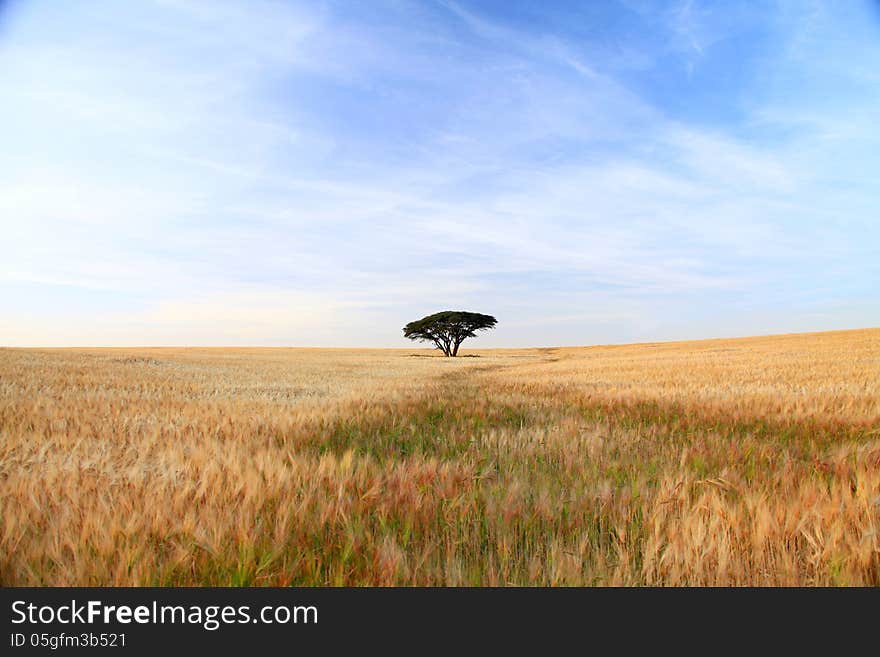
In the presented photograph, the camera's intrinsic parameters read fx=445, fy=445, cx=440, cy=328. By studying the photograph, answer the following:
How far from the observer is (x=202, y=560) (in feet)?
6.66

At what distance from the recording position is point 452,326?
78.6 metres

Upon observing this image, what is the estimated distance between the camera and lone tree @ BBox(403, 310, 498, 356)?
78925 mm

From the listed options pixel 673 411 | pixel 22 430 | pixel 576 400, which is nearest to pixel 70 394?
pixel 22 430

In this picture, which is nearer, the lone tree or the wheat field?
the wheat field

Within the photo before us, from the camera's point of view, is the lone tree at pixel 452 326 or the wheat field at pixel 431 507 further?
the lone tree at pixel 452 326

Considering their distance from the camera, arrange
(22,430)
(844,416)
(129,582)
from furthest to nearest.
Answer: (844,416)
(22,430)
(129,582)

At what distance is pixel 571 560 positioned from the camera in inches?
79.2

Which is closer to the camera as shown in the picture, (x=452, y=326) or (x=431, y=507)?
(x=431, y=507)

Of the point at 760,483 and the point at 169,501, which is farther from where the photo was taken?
the point at 760,483

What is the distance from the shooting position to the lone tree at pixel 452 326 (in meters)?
78.9
